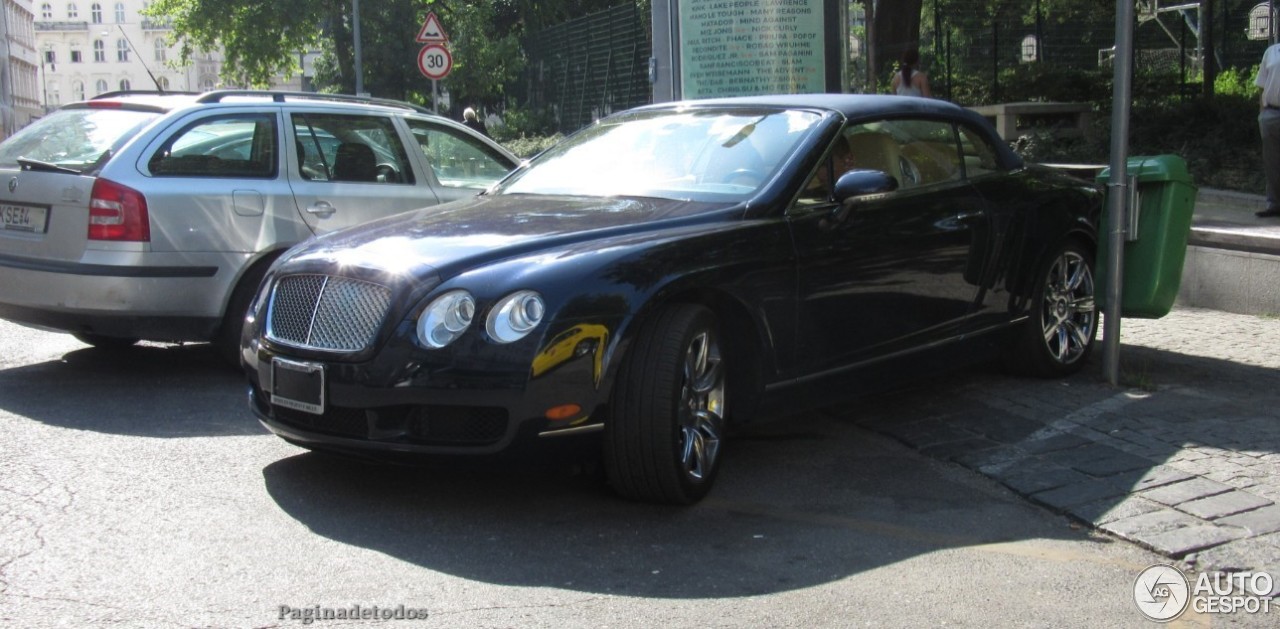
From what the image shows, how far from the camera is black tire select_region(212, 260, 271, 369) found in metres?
7.45

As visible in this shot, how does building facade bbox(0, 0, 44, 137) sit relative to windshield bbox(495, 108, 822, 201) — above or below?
above

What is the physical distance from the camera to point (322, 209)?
25.9ft

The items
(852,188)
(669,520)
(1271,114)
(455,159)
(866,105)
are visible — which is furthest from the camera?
(1271,114)

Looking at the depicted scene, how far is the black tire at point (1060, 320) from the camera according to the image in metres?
7.16

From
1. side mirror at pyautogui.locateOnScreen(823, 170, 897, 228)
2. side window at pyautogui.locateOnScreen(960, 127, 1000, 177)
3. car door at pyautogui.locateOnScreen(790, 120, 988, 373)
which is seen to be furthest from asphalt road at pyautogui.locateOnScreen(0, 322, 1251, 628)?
side window at pyautogui.locateOnScreen(960, 127, 1000, 177)

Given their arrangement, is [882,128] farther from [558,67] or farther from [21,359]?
[558,67]

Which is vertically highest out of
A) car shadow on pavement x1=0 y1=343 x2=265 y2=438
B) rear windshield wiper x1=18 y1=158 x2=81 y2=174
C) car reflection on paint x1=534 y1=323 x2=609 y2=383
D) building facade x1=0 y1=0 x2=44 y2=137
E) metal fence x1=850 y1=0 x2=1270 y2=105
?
building facade x1=0 y1=0 x2=44 y2=137

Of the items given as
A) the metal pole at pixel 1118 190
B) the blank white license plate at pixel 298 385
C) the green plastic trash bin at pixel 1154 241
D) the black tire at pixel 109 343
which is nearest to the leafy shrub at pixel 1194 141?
the green plastic trash bin at pixel 1154 241

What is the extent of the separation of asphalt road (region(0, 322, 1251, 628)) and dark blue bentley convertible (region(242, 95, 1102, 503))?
29cm

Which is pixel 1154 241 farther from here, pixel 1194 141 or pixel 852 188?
pixel 1194 141

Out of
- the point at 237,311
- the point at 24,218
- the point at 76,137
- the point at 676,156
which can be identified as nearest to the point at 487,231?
the point at 676,156

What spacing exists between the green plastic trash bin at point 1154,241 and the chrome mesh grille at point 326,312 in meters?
4.09

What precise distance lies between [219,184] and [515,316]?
347 centimetres

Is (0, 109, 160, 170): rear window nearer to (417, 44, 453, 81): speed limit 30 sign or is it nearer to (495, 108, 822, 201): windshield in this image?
(495, 108, 822, 201): windshield
